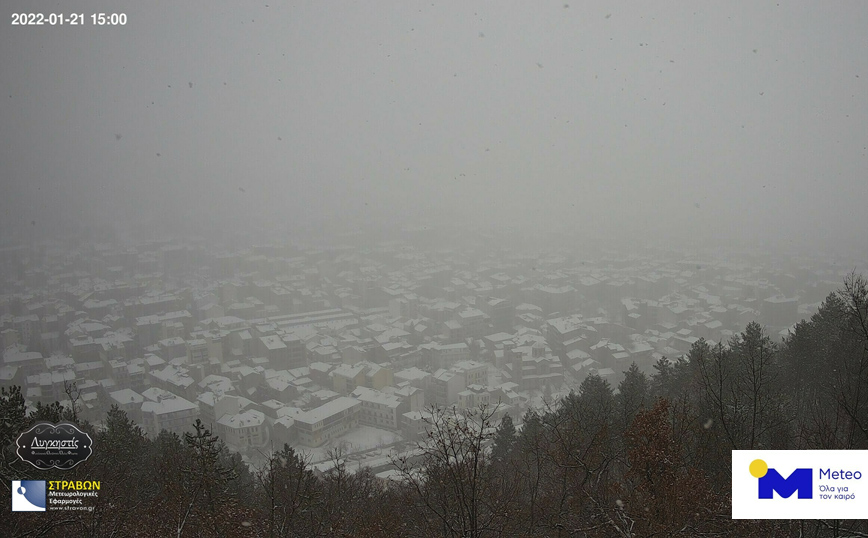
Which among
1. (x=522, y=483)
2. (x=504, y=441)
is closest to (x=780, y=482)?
(x=522, y=483)

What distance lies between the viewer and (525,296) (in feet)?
79.5

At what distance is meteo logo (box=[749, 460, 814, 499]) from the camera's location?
8.83ft

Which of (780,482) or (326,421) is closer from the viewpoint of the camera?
(780,482)

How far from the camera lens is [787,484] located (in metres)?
2.75

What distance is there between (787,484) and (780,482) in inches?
1.4

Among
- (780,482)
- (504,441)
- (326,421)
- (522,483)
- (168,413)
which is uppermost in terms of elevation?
(780,482)

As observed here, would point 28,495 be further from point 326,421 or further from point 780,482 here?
point 326,421

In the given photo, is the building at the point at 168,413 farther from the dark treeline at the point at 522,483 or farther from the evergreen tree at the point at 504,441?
the evergreen tree at the point at 504,441

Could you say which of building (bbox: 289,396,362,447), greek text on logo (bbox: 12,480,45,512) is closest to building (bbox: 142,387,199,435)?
building (bbox: 289,396,362,447)

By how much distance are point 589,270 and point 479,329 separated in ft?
36.3

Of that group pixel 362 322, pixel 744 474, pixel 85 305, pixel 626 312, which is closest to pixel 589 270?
pixel 626 312

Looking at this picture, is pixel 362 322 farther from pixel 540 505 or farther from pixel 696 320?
pixel 540 505

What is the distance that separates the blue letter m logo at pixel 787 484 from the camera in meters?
2.69

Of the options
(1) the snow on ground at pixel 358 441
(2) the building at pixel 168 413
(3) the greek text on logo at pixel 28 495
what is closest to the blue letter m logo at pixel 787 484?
(3) the greek text on logo at pixel 28 495
